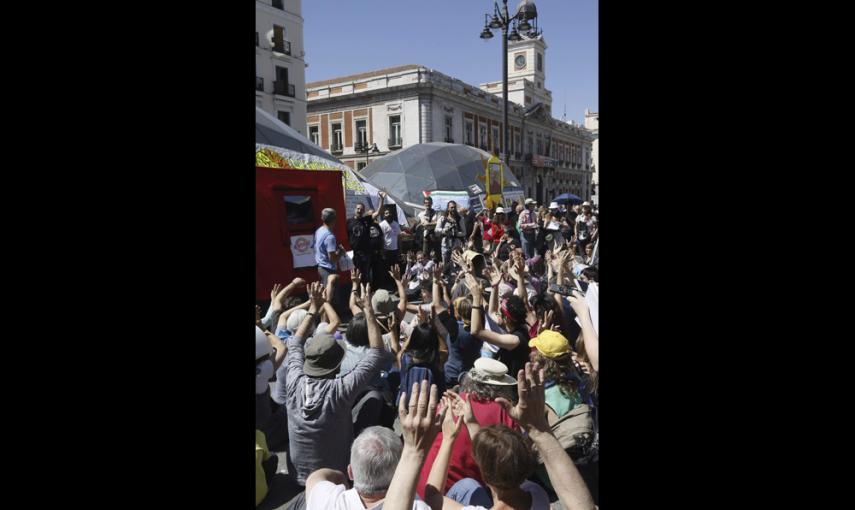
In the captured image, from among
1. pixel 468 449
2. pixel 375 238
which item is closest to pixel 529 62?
pixel 375 238

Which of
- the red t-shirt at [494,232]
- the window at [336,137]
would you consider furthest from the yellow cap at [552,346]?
the window at [336,137]

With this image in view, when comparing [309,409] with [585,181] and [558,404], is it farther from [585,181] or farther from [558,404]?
[585,181]

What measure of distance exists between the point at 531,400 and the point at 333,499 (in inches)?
35.0

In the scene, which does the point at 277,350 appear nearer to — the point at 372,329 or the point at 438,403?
the point at 372,329

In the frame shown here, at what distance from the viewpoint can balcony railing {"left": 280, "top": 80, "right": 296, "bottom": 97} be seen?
2984cm

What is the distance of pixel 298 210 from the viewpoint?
634 centimetres

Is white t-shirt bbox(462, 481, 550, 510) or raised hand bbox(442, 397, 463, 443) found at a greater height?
raised hand bbox(442, 397, 463, 443)

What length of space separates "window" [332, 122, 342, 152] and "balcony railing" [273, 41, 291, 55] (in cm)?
719

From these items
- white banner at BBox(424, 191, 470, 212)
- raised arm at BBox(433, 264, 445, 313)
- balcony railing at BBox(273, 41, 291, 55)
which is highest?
balcony railing at BBox(273, 41, 291, 55)

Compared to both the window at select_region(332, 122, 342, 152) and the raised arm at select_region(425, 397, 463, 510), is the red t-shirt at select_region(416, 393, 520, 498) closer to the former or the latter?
the raised arm at select_region(425, 397, 463, 510)

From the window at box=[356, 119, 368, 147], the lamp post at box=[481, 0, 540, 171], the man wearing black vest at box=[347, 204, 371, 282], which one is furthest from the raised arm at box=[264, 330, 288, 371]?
the window at box=[356, 119, 368, 147]

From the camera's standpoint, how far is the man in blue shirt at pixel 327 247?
20.0 feet
